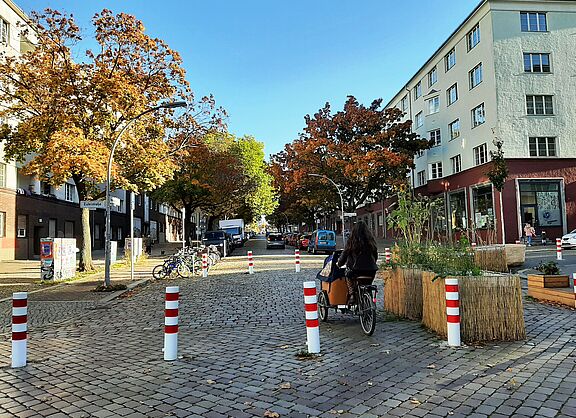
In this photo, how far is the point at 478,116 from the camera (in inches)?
1357

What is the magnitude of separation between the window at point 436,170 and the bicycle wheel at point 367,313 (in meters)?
36.4

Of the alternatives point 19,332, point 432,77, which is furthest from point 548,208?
point 19,332

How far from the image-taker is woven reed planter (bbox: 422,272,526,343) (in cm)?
671

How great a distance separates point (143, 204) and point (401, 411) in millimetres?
58674

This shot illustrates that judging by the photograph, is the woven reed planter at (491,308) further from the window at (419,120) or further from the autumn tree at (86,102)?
the window at (419,120)

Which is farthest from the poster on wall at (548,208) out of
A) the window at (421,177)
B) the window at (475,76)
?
the window at (421,177)

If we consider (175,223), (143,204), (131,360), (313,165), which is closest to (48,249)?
(131,360)

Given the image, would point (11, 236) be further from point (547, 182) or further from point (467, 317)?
point (547, 182)

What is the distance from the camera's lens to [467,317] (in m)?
6.76

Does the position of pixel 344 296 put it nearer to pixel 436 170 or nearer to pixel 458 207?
pixel 458 207

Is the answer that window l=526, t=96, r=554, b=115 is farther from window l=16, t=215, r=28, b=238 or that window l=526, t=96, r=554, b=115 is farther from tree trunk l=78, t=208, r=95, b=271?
window l=16, t=215, r=28, b=238

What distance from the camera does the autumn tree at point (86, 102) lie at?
17.2m

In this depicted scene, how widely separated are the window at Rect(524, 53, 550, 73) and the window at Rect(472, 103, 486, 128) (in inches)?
146

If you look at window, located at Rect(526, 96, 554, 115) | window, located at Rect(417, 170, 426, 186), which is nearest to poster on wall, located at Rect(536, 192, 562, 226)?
window, located at Rect(526, 96, 554, 115)
